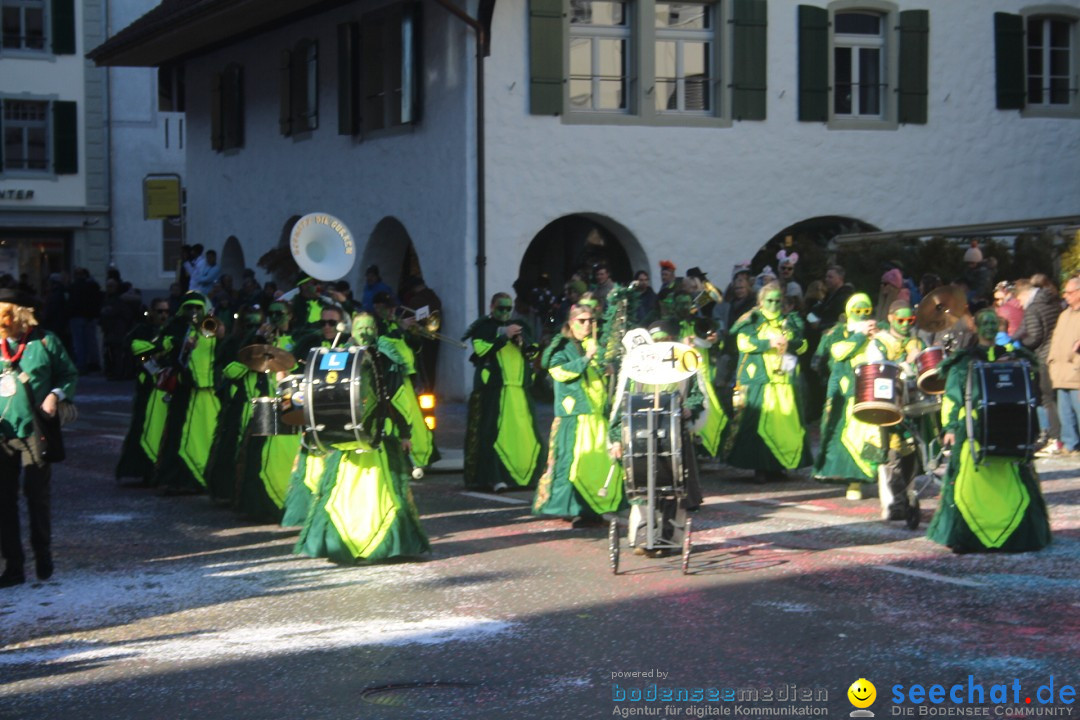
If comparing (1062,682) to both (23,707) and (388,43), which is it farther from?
(388,43)

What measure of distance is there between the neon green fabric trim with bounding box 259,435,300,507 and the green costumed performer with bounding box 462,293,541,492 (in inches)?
85.2

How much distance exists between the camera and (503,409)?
46.9ft

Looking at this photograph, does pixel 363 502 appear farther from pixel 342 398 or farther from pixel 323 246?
pixel 323 246

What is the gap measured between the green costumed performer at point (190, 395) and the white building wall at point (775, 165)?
26.2 feet

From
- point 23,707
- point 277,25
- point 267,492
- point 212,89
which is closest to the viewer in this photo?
point 23,707

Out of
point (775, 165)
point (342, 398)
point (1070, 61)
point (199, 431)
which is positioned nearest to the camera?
point (342, 398)

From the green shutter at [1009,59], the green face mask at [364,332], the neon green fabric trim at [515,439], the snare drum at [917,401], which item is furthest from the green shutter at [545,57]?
the green face mask at [364,332]

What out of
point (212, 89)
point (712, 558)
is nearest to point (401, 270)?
point (212, 89)

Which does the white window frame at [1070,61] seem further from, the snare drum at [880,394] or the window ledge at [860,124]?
the snare drum at [880,394]

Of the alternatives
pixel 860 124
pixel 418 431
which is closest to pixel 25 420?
pixel 418 431

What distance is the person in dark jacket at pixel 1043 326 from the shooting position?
16.3m

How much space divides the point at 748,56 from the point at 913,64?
260cm

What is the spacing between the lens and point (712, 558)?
34.9 feet

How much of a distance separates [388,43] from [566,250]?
13.4 ft
